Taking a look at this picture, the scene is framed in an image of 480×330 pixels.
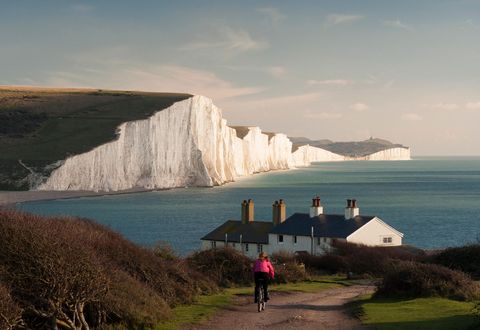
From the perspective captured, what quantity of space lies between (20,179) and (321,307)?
109m

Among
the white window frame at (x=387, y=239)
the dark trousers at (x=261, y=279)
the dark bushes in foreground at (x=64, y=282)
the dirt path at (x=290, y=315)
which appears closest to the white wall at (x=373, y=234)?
the white window frame at (x=387, y=239)

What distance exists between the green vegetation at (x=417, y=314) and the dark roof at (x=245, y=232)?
72.0 feet

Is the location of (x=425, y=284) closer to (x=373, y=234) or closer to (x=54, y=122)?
(x=373, y=234)

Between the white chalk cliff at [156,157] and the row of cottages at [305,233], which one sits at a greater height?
the white chalk cliff at [156,157]

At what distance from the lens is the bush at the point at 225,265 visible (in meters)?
27.8

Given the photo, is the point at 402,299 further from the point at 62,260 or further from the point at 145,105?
the point at 145,105

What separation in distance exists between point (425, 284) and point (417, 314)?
3265 millimetres

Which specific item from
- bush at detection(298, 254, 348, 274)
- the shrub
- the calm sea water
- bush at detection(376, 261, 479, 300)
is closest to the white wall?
bush at detection(298, 254, 348, 274)

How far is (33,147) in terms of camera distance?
5517 inches

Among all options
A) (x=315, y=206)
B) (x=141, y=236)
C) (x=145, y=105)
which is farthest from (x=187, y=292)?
(x=145, y=105)

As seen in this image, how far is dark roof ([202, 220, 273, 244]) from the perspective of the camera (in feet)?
148

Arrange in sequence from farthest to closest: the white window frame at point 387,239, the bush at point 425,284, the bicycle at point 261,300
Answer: the white window frame at point 387,239, the bush at point 425,284, the bicycle at point 261,300

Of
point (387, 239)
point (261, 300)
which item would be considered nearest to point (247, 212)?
point (387, 239)

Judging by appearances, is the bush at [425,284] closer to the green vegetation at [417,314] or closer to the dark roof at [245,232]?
the green vegetation at [417,314]
